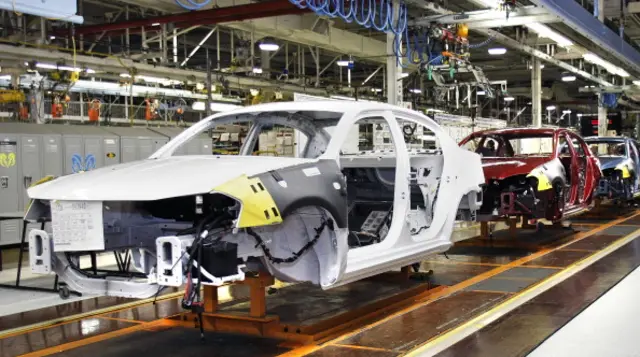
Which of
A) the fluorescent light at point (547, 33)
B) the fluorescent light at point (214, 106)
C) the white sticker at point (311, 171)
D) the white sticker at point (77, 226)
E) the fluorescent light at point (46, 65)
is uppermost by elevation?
the fluorescent light at point (547, 33)

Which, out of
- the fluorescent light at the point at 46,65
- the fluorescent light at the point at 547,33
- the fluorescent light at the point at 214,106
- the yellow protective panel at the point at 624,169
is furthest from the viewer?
the fluorescent light at the point at 214,106

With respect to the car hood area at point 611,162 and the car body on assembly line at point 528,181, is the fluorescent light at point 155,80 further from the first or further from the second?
the car hood area at point 611,162

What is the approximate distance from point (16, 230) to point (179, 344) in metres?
6.42

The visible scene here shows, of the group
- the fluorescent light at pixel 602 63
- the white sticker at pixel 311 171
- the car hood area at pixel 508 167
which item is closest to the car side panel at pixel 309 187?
the white sticker at pixel 311 171

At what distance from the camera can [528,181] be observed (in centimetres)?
941

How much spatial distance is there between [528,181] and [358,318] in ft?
15.6

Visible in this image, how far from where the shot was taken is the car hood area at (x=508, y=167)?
30.1 feet

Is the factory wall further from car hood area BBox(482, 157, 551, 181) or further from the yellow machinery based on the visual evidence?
car hood area BBox(482, 157, 551, 181)

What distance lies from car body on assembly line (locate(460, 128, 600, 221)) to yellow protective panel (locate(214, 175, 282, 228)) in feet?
18.4

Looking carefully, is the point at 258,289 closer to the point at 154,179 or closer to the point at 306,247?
the point at 306,247

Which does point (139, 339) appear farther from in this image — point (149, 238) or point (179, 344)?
point (149, 238)

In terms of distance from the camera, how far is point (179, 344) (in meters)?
5.07

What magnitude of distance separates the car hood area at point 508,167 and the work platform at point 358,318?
4.08ft

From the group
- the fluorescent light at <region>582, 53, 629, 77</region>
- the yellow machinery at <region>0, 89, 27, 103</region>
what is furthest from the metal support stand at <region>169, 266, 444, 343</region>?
the fluorescent light at <region>582, 53, 629, 77</region>
